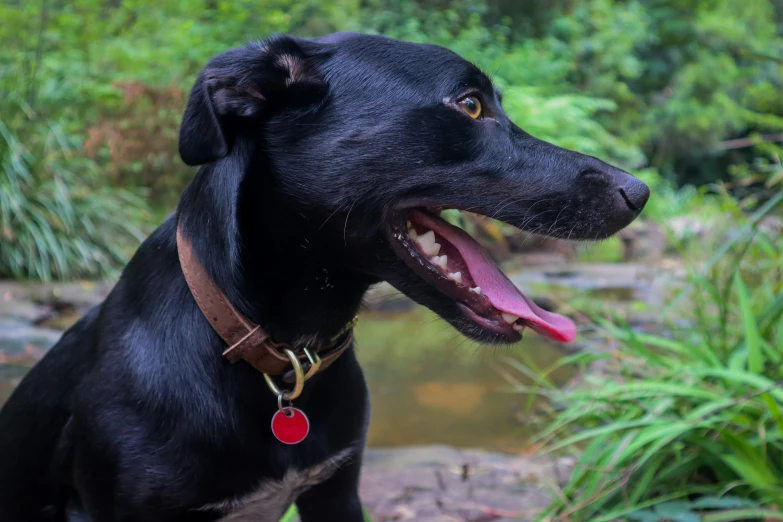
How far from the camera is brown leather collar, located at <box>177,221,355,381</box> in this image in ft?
4.47

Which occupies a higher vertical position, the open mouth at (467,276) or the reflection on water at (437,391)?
the open mouth at (467,276)

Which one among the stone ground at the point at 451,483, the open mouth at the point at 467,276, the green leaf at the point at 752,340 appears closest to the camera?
the open mouth at the point at 467,276

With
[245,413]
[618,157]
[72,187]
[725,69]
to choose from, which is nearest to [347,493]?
[245,413]

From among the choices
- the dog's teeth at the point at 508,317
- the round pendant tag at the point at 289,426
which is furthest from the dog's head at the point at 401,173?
the round pendant tag at the point at 289,426

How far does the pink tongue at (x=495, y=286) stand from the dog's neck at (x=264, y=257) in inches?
8.0

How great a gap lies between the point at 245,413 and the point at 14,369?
232 cm

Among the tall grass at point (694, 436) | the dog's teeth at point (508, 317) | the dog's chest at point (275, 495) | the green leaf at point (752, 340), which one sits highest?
the dog's teeth at point (508, 317)

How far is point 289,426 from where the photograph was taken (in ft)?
4.69

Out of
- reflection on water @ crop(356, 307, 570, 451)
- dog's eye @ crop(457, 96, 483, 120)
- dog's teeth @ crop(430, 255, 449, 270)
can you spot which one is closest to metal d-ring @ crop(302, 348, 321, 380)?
dog's teeth @ crop(430, 255, 449, 270)

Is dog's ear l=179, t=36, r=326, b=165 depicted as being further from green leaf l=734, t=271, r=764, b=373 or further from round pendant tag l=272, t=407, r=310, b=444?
green leaf l=734, t=271, r=764, b=373

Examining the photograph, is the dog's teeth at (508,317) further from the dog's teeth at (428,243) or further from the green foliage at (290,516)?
the green foliage at (290,516)

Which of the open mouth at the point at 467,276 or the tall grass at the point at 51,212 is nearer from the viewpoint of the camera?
the open mouth at the point at 467,276

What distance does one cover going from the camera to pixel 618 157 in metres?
10.1

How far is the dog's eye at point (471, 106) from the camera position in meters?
1.45
